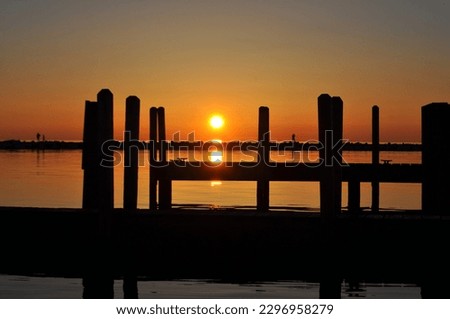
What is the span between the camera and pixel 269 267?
33.4 ft

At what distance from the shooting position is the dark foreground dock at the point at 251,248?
33.0 feet

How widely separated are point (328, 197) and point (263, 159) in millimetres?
5842

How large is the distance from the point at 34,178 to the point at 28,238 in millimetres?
39273

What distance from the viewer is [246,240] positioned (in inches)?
404

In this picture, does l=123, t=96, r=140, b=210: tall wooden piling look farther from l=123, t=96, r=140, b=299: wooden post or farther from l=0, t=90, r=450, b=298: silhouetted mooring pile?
l=0, t=90, r=450, b=298: silhouetted mooring pile

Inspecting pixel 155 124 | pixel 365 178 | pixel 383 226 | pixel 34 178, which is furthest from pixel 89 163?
pixel 34 178

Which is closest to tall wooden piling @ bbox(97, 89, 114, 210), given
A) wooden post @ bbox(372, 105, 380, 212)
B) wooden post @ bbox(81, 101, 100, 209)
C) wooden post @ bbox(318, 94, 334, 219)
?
wooden post @ bbox(81, 101, 100, 209)

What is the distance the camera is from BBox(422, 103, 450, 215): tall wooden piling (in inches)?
425

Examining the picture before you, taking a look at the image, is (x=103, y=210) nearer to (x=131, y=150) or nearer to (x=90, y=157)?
(x=90, y=157)

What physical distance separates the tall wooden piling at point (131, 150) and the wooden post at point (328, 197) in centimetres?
292

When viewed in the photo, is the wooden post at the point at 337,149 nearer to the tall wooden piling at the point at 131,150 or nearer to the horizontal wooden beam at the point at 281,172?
the horizontal wooden beam at the point at 281,172

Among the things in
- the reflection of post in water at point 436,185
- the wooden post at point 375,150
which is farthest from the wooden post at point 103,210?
the wooden post at point 375,150

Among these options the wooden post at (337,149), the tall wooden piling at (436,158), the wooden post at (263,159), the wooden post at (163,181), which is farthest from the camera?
the wooden post at (163,181)
